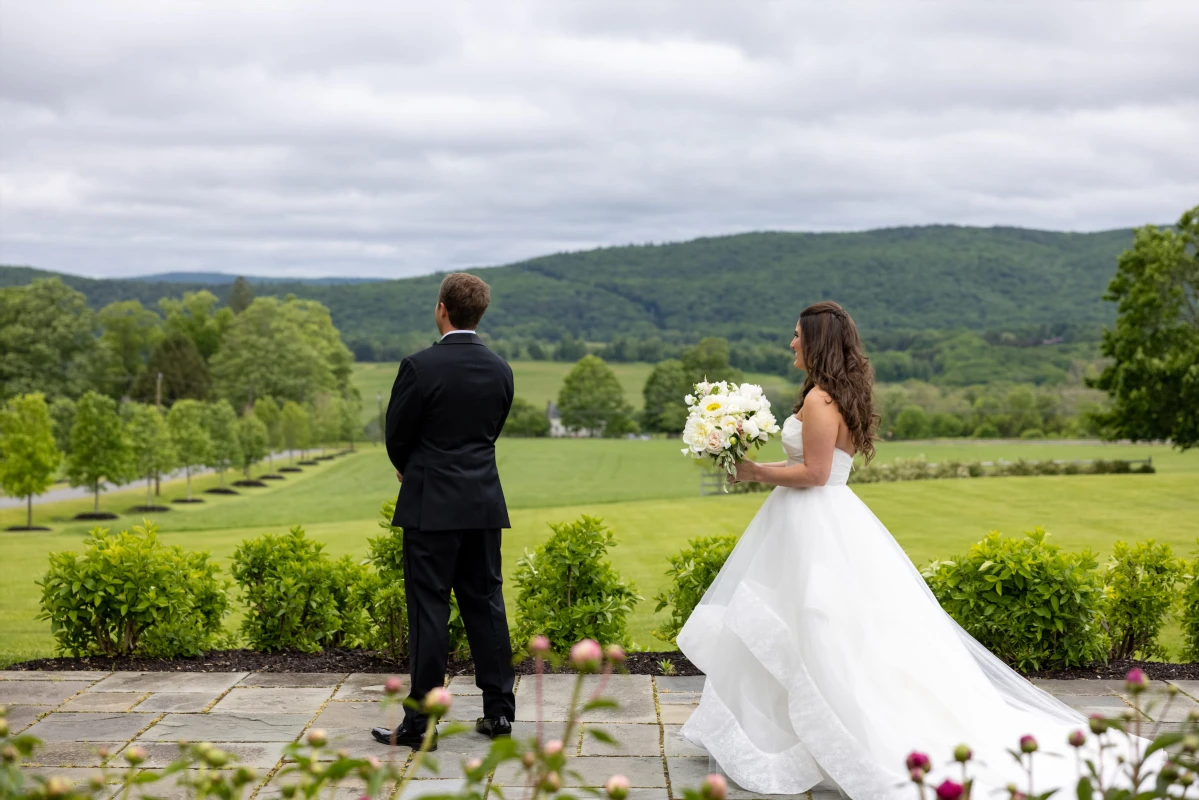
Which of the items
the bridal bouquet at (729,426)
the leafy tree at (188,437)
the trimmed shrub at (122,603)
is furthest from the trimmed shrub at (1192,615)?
the leafy tree at (188,437)

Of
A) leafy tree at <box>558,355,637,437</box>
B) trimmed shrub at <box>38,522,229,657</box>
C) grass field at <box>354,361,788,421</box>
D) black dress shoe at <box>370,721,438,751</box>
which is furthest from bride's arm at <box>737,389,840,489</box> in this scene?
grass field at <box>354,361,788,421</box>

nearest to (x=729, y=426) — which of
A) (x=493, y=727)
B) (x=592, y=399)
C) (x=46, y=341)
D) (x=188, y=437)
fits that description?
(x=493, y=727)

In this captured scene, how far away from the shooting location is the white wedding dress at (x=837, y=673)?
438 cm

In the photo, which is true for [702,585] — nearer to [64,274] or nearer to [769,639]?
[769,639]

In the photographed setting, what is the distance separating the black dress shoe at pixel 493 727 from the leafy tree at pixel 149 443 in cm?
4148

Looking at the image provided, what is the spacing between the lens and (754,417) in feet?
16.0

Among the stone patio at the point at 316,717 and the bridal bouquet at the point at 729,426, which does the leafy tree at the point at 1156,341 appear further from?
the bridal bouquet at the point at 729,426

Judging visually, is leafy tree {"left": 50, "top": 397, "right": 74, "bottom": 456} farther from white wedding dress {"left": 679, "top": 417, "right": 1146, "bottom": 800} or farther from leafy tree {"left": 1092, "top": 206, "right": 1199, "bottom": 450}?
white wedding dress {"left": 679, "top": 417, "right": 1146, "bottom": 800}

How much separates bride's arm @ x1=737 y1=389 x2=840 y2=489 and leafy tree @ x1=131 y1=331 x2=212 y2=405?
83.3m

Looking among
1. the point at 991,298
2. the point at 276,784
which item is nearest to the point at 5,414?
the point at 276,784

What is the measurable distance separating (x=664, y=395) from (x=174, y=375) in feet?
126

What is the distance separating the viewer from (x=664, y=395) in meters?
81.5

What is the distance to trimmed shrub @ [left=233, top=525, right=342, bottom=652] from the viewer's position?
269 inches

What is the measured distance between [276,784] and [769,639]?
217 centimetres
